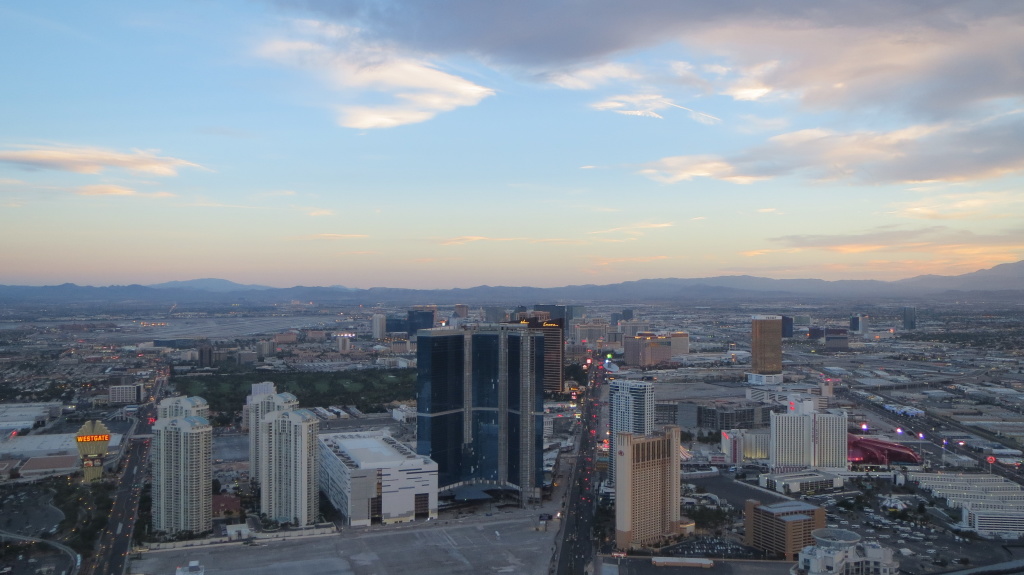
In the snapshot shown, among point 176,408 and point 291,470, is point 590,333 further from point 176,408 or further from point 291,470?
point 291,470

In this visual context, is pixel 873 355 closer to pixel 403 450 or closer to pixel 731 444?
pixel 731 444

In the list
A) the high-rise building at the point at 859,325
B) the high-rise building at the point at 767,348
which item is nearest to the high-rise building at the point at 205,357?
the high-rise building at the point at 767,348

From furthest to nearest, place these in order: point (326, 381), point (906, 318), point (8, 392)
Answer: point (906, 318), point (326, 381), point (8, 392)

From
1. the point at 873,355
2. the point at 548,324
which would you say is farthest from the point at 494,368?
the point at 873,355

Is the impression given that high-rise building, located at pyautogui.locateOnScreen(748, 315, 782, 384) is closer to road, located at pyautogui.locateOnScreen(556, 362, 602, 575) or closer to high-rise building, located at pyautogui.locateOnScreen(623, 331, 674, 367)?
high-rise building, located at pyautogui.locateOnScreen(623, 331, 674, 367)

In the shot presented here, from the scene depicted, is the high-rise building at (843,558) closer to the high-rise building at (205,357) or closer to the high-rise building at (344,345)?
the high-rise building at (205,357)

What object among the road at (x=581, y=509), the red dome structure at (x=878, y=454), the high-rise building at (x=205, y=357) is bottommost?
the road at (x=581, y=509)
